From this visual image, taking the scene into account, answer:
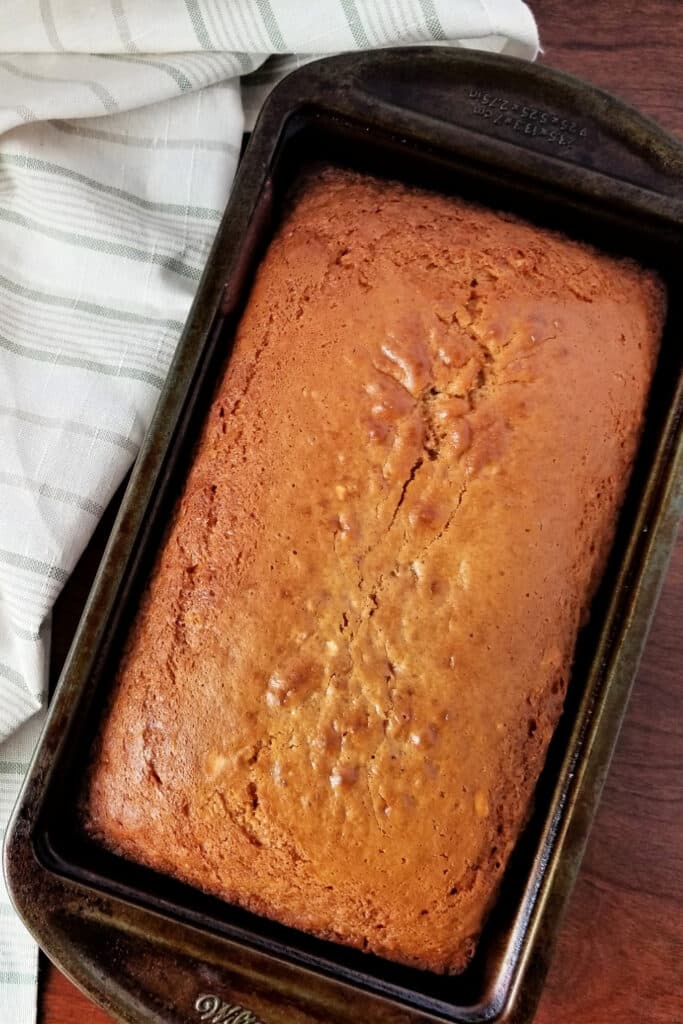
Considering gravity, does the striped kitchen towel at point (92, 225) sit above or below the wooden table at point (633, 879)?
above

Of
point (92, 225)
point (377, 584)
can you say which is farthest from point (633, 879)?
point (92, 225)

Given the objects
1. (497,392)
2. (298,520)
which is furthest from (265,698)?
(497,392)

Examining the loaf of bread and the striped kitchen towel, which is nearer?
the loaf of bread

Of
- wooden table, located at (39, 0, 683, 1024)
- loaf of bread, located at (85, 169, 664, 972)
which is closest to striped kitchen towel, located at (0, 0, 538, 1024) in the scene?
wooden table, located at (39, 0, 683, 1024)

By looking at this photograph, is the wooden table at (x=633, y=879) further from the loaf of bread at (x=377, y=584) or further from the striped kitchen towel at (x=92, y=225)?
the loaf of bread at (x=377, y=584)

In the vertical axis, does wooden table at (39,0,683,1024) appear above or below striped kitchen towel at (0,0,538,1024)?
below

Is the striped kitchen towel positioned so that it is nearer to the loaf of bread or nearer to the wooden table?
the wooden table

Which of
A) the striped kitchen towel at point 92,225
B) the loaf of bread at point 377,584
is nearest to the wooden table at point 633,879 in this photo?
the striped kitchen towel at point 92,225
